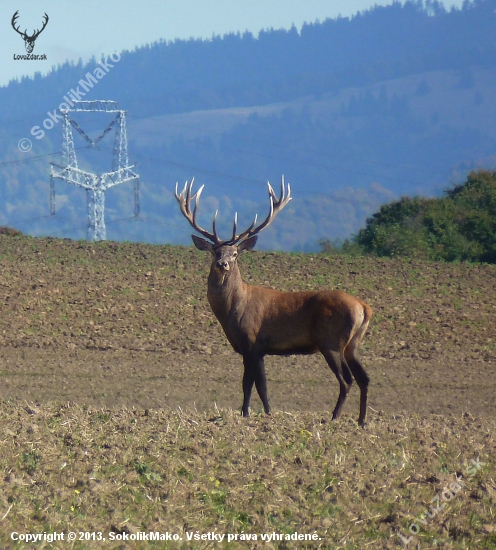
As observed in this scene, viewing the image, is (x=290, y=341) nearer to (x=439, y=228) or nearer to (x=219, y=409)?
(x=219, y=409)

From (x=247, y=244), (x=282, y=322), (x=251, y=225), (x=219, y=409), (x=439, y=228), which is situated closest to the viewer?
(x=282, y=322)

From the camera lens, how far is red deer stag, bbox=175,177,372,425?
10883mm

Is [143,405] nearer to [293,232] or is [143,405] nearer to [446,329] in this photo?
[446,329]

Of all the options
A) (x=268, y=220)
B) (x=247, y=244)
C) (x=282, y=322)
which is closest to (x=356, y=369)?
(x=282, y=322)

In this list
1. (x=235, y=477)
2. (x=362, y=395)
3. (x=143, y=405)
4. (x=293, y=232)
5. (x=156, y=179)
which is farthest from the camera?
(x=156, y=179)

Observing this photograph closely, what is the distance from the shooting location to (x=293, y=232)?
375 ft

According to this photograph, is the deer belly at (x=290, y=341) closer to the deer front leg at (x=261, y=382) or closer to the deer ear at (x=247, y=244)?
the deer front leg at (x=261, y=382)

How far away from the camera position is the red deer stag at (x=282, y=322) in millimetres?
10883

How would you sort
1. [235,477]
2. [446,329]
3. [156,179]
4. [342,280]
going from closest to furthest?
[235,477] → [446,329] → [342,280] → [156,179]

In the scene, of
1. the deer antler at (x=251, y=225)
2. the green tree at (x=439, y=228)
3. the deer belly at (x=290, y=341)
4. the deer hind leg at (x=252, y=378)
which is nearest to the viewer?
the deer hind leg at (x=252, y=378)

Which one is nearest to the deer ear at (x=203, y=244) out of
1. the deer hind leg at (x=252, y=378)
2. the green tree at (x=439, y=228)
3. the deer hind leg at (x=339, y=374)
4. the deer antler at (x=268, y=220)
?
the deer antler at (x=268, y=220)

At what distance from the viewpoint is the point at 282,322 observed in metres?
11.2

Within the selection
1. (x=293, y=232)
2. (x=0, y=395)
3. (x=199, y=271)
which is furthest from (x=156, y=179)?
(x=0, y=395)

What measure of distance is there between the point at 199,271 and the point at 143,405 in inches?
519
